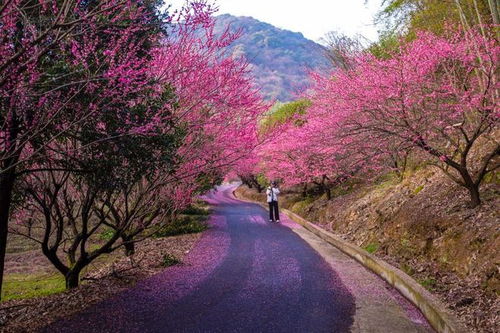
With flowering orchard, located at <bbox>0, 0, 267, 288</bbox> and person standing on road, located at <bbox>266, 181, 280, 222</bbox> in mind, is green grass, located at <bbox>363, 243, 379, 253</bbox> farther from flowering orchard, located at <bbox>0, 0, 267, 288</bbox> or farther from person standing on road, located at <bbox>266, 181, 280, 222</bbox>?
person standing on road, located at <bbox>266, 181, 280, 222</bbox>

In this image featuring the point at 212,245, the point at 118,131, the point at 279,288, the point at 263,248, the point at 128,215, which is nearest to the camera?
the point at 118,131

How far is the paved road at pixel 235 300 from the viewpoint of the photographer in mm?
5676

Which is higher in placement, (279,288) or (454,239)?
(454,239)

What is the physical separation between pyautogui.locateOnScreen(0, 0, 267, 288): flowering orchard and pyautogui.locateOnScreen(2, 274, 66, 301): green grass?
2.64 m

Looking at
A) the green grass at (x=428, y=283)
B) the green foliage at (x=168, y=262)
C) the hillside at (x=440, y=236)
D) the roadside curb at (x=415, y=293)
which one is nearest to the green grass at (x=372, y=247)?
the hillside at (x=440, y=236)

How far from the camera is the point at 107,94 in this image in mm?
4855

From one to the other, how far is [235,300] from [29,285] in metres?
7.98

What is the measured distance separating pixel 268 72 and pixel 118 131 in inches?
7566

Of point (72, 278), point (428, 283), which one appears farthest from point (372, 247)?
point (72, 278)

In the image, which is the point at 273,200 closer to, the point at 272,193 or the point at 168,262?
the point at 272,193

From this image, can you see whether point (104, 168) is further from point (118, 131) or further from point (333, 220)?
point (333, 220)

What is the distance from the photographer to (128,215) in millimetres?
8477

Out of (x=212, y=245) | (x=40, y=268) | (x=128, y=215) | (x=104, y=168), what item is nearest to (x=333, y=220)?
(x=212, y=245)

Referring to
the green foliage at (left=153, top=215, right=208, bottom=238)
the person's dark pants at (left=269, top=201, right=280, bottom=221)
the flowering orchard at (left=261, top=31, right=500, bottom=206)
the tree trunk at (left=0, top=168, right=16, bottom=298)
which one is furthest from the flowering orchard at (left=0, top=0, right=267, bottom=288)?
the person's dark pants at (left=269, top=201, right=280, bottom=221)
